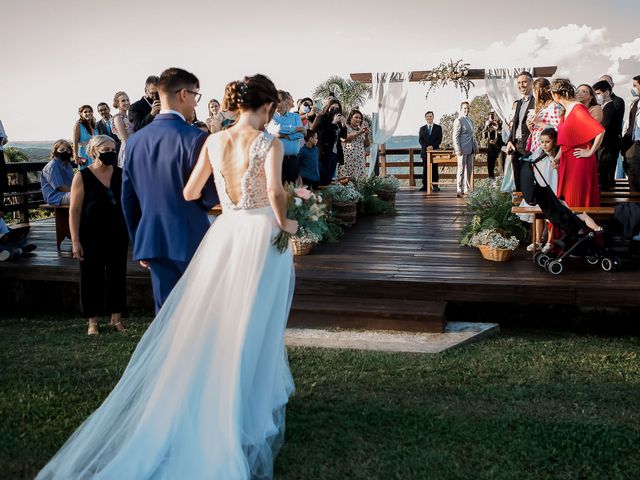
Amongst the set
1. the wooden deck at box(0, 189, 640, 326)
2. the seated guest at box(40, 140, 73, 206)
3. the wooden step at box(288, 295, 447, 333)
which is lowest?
the wooden step at box(288, 295, 447, 333)

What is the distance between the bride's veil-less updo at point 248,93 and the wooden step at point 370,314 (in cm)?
274

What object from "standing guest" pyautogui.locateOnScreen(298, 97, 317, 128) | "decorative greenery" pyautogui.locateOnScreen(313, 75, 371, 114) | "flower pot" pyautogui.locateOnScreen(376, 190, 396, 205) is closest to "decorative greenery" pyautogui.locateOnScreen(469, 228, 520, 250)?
"flower pot" pyautogui.locateOnScreen(376, 190, 396, 205)

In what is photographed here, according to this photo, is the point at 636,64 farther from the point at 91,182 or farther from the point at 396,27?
the point at 91,182

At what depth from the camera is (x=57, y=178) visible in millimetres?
8117

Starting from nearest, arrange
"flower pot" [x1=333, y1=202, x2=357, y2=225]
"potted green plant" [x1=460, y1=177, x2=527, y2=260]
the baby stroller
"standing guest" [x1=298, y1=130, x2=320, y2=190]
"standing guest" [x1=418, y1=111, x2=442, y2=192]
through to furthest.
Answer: the baby stroller
"potted green plant" [x1=460, y1=177, x2=527, y2=260]
"flower pot" [x1=333, y1=202, x2=357, y2=225]
"standing guest" [x1=298, y1=130, x2=320, y2=190]
"standing guest" [x1=418, y1=111, x2=442, y2=192]

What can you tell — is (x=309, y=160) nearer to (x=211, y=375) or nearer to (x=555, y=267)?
(x=555, y=267)

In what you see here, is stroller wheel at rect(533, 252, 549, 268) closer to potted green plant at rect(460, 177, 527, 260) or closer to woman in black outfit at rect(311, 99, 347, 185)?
potted green plant at rect(460, 177, 527, 260)

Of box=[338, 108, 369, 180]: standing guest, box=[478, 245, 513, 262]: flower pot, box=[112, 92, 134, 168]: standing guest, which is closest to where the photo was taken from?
box=[478, 245, 513, 262]: flower pot

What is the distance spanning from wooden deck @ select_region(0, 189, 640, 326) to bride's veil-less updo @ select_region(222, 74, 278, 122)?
2.75 metres

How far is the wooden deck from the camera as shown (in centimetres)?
576

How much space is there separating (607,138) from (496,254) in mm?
3607

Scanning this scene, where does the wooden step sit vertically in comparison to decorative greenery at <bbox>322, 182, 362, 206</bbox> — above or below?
below

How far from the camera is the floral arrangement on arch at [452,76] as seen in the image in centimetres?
1506

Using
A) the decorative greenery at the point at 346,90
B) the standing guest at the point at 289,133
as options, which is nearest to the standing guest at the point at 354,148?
the standing guest at the point at 289,133
